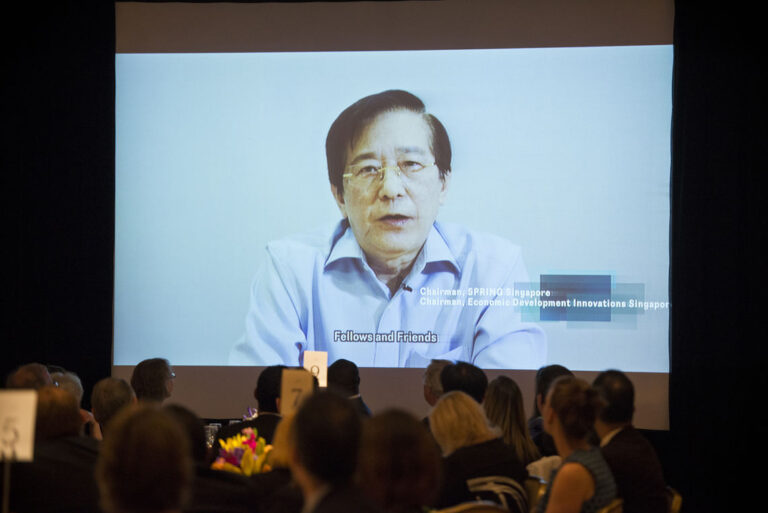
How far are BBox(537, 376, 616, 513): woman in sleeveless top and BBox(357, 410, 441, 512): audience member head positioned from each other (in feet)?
2.99

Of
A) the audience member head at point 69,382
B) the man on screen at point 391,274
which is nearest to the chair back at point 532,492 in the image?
the audience member head at point 69,382

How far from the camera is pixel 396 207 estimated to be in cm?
578

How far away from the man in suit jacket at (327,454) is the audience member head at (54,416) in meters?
1.13

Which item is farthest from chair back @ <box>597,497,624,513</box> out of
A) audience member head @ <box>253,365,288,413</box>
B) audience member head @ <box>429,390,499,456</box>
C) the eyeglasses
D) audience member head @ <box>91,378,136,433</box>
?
the eyeglasses

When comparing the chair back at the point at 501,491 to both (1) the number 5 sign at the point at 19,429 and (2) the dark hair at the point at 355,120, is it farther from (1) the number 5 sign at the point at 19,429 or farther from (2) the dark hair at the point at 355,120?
(2) the dark hair at the point at 355,120

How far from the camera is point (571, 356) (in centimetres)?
564

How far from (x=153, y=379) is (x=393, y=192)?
7.42ft

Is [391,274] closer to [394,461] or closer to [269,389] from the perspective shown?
[269,389]

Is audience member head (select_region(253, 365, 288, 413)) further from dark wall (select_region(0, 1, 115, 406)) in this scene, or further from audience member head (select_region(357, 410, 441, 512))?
dark wall (select_region(0, 1, 115, 406))

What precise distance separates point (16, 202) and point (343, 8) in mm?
3015

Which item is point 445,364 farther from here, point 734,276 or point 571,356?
point 734,276

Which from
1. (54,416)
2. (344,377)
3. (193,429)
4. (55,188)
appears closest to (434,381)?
(344,377)

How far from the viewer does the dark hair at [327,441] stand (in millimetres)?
1678

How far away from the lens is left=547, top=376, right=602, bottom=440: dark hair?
2736mm
